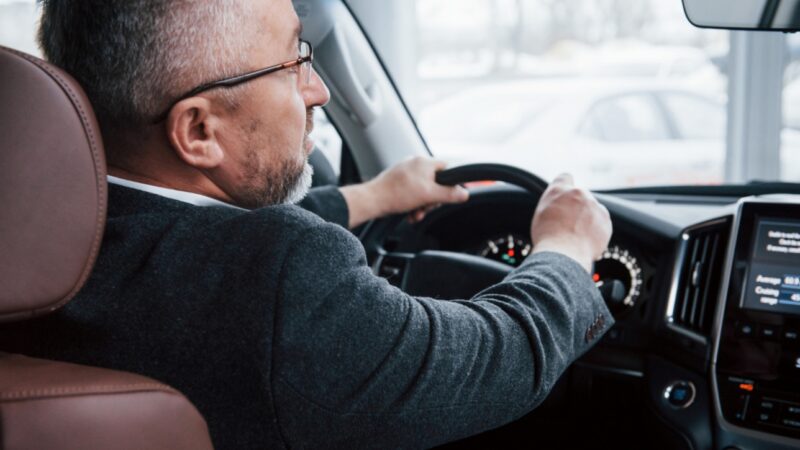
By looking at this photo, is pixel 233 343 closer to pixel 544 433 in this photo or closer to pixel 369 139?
pixel 544 433

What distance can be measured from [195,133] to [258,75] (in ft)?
0.41

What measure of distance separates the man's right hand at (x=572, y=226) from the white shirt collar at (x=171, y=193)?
0.56 metres

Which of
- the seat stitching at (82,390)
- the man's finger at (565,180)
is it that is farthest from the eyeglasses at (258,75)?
the man's finger at (565,180)

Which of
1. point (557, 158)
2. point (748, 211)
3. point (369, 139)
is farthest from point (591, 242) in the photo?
point (557, 158)

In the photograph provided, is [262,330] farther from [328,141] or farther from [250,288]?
[328,141]

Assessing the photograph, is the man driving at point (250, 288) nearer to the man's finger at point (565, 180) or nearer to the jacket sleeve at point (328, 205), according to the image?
the man's finger at point (565, 180)

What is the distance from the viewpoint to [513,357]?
46.8 inches

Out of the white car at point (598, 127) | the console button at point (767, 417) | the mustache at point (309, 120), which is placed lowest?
the white car at point (598, 127)

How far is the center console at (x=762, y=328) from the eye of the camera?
62.0 inches

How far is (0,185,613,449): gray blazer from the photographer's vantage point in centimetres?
101

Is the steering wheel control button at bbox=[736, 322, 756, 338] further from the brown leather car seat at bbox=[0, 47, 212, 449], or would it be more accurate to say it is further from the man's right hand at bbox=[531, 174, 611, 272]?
the brown leather car seat at bbox=[0, 47, 212, 449]

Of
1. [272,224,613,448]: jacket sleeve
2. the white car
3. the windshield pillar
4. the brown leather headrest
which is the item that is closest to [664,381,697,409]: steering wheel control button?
[272,224,613,448]: jacket sleeve

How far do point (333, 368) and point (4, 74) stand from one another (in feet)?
1.62

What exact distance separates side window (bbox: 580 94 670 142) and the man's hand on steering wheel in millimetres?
5462
